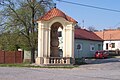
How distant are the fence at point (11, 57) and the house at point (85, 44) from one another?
1332 centimetres

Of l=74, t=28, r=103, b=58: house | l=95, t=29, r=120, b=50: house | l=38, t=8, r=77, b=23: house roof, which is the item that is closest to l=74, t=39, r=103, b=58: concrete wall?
l=74, t=28, r=103, b=58: house

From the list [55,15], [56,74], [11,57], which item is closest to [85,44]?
[11,57]

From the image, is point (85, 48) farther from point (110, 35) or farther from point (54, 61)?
point (110, 35)

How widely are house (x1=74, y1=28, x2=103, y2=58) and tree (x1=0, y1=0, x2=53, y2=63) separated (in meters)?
13.8

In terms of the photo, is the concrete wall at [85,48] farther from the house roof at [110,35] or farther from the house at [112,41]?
the house roof at [110,35]

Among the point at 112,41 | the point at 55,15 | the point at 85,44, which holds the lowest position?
the point at 85,44

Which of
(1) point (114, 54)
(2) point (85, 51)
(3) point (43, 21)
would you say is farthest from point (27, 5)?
(1) point (114, 54)

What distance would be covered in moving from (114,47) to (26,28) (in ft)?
123

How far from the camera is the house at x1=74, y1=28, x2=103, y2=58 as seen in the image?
182ft

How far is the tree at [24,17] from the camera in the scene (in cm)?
4162

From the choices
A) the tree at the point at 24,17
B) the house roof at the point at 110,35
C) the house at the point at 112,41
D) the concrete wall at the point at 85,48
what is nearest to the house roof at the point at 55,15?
the tree at the point at 24,17

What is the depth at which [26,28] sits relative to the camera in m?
42.2

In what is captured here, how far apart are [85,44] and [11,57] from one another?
18136 mm

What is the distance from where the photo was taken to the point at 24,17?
4209cm
